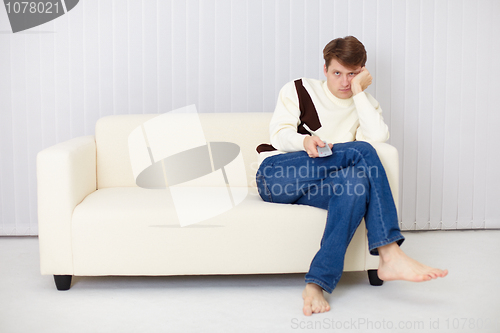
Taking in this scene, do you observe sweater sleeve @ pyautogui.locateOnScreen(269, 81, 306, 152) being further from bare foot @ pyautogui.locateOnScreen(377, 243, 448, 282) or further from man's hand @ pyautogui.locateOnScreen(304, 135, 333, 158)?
bare foot @ pyautogui.locateOnScreen(377, 243, 448, 282)

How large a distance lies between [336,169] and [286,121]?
373mm

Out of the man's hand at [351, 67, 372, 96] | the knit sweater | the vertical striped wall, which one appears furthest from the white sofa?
the vertical striped wall

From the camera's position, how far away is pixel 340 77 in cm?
212

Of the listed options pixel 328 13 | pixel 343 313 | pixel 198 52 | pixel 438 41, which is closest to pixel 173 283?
pixel 343 313

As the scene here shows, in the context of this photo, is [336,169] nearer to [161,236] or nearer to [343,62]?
[343,62]

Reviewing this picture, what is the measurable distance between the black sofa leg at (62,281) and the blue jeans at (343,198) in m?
1.02

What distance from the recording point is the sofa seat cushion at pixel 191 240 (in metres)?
1.86

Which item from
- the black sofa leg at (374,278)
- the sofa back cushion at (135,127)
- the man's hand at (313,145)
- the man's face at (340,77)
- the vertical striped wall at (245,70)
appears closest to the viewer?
the man's hand at (313,145)

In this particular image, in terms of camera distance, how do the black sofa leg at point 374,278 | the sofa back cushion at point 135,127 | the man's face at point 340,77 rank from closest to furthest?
the black sofa leg at point 374,278, the man's face at point 340,77, the sofa back cushion at point 135,127

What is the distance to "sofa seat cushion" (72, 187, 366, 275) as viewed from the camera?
73.4 inches

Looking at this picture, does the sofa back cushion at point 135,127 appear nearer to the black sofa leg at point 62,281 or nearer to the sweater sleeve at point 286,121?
the sweater sleeve at point 286,121

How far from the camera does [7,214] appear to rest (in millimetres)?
2951

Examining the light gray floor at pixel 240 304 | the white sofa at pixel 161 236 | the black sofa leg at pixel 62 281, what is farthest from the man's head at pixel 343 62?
the black sofa leg at pixel 62 281

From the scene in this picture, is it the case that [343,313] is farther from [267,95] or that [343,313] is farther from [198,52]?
[198,52]
